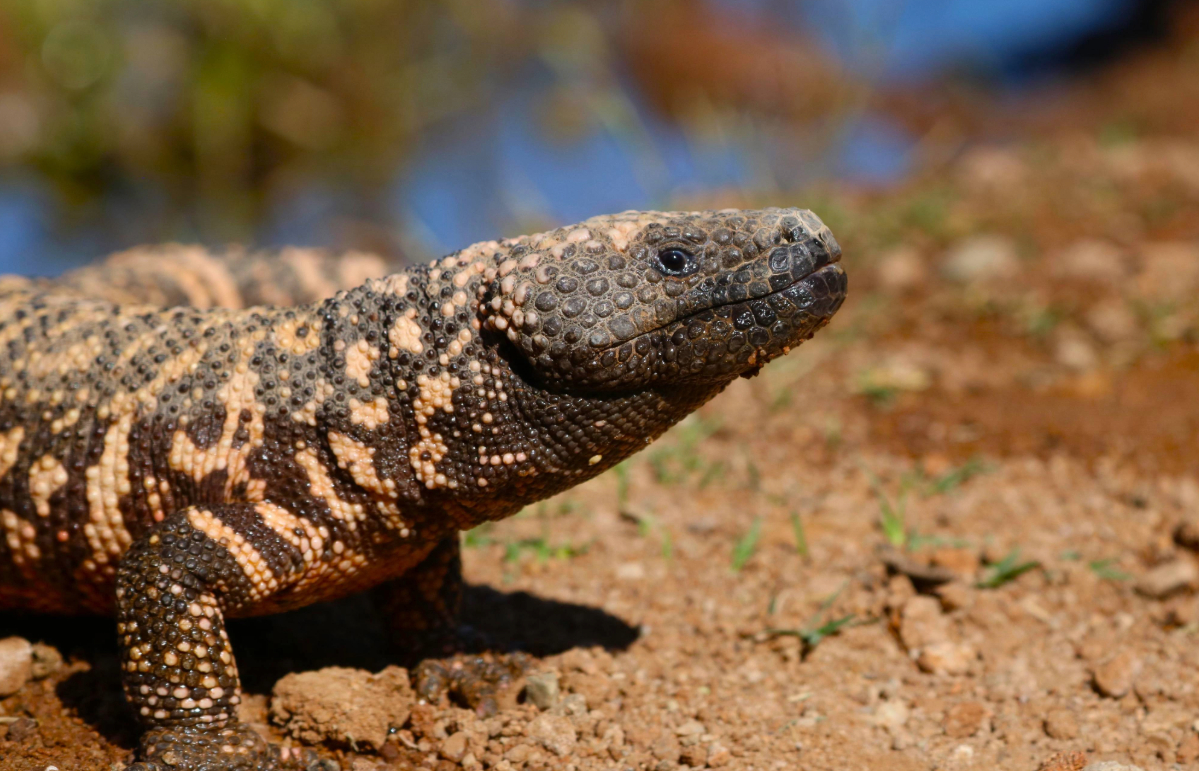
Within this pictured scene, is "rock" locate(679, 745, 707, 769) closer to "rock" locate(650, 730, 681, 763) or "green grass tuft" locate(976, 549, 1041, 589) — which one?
"rock" locate(650, 730, 681, 763)

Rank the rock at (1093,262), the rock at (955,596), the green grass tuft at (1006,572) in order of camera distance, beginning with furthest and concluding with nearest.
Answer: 1. the rock at (1093,262)
2. the green grass tuft at (1006,572)
3. the rock at (955,596)

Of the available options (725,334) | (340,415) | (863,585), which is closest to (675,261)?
(725,334)

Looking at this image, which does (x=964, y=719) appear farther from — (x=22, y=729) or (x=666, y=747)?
(x=22, y=729)

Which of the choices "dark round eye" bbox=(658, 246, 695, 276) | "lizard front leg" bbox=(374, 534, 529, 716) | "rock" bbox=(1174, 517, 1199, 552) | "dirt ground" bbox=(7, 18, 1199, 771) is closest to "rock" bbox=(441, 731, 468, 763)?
"dirt ground" bbox=(7, 18, 1199, 771)

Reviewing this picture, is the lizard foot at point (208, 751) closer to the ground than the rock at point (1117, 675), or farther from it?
farther from it

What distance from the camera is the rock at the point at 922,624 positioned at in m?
3.17

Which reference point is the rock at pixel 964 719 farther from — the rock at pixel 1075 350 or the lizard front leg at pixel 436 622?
the rock at pixel 1075 350

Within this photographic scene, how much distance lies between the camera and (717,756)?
266cm

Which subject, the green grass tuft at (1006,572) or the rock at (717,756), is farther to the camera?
the green grass tuft at (1006,572)

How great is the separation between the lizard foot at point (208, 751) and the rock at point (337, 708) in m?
0.10

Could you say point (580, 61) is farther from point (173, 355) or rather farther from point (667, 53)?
point (667, 53)

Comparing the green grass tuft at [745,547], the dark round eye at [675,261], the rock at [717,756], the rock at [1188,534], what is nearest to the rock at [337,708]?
the rock at [717,756]

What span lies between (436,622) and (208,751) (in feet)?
2.63

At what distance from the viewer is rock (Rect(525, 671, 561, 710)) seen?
289 cm
